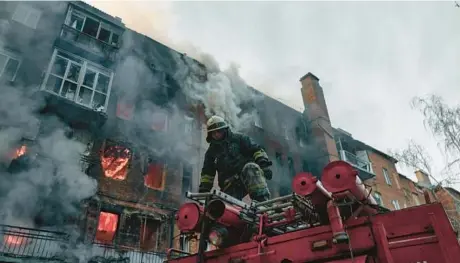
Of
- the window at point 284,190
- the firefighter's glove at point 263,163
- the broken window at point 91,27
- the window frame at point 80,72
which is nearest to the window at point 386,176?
the window at point 284,190

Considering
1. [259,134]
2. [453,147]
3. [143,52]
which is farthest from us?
[259,134]

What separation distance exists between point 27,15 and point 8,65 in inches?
142

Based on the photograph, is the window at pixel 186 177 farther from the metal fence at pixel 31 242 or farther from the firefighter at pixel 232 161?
the firefighter at pixel 232 161

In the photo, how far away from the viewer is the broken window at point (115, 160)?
16094mm

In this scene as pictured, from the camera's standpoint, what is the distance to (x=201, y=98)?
21719 millimetres

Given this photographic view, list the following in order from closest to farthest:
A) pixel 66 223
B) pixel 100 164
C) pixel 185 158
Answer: pixel 66 223 < pixel 100 164 < pixel 185 158

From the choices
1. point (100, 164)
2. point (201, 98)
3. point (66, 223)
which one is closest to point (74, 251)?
point (66, 223)

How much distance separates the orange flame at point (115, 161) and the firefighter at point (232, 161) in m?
11.1

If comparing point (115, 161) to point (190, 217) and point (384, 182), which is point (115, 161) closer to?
point (190, 217)

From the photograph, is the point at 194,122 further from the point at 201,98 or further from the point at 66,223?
the point at 66,223

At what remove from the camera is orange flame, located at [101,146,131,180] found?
16078mm

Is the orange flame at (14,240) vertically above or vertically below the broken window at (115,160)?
below

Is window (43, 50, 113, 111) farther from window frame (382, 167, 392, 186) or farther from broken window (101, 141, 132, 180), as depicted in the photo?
window frame (382, 167, 392, 186)

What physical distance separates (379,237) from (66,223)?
13769mm
